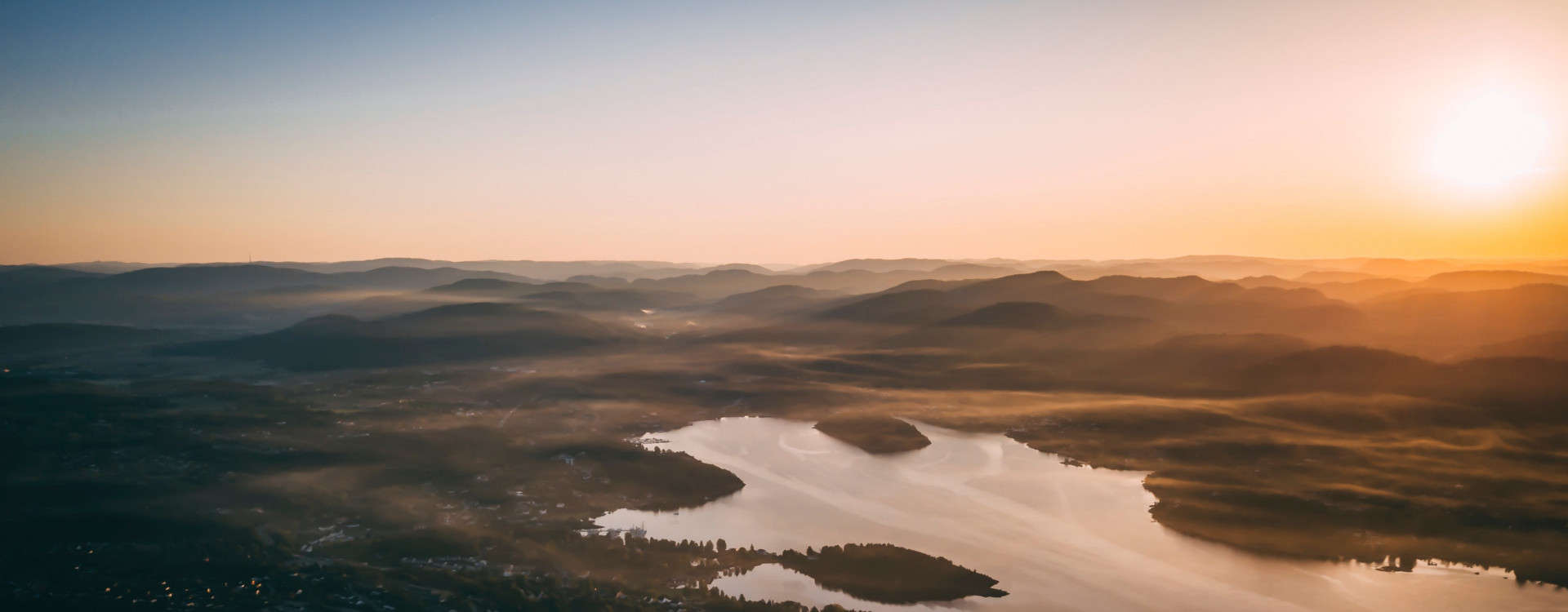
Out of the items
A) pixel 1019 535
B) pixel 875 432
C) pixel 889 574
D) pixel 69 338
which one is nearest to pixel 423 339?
pixel 69 338

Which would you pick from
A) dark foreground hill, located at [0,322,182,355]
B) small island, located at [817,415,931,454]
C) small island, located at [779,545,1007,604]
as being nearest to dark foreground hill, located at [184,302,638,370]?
dark foreground hill, located at [0,322,182,355]

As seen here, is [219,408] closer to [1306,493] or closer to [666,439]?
[666,439]

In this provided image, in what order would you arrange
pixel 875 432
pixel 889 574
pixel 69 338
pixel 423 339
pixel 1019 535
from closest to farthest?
pixel 889 574 → pixel 1019 535 → pixel 875 432 → pixel 423 339 → pixel 69 338

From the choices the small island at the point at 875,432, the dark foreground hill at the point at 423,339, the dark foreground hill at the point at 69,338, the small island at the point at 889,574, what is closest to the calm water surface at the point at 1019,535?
the small island at the point at 889,574

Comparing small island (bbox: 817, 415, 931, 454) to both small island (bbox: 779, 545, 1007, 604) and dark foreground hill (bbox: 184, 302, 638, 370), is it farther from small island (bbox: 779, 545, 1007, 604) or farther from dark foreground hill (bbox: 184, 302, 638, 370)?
dark foreground hill (bbox: 184, 302, 638, 370)

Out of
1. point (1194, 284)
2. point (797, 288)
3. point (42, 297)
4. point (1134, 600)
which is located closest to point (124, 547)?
point (1134, 600)

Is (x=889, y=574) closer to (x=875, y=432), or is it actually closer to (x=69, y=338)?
(x=875, y=432)

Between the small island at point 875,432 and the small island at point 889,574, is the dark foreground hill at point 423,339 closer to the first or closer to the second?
the small island at point 875,432
